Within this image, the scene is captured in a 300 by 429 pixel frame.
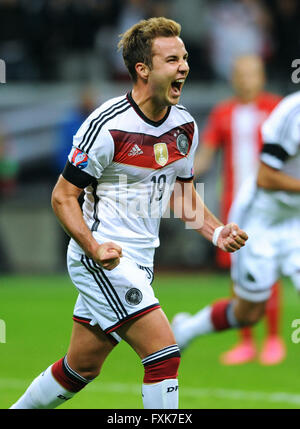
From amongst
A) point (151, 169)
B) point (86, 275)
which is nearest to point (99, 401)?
point (86, 275)

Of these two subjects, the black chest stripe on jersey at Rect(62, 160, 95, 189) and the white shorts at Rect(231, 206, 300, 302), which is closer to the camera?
the black chest stripe on jersey at Rect(62, 160, 95, 189)

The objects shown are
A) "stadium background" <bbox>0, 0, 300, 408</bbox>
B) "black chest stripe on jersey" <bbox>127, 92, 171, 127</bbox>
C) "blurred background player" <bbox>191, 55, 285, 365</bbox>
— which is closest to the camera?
"black chest stripe on jersey" <bbox>127, 92, 171, 127</bbox>

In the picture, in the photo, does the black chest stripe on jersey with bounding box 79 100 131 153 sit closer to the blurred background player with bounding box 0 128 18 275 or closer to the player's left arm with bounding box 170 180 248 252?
the player's left arm with bounding box 170 180 248 252

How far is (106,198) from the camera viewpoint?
4.83 metres

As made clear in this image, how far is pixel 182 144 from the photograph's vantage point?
4.91 metres

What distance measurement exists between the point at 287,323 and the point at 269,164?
4.04m

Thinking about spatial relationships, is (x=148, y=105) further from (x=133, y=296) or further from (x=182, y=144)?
(x=133, y=296)

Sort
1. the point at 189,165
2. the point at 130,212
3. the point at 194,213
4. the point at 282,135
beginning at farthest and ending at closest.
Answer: the point at 282,135 → the point at 194,213 → the point at 189,165 → the point at 130,212

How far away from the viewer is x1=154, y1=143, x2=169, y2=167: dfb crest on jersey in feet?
15.7

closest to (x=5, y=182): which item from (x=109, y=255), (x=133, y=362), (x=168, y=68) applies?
(x=133, y=362)

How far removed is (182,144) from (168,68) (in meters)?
0.46

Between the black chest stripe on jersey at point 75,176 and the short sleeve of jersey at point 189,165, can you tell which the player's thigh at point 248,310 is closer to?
the short sleeve of jersey at point 189,165

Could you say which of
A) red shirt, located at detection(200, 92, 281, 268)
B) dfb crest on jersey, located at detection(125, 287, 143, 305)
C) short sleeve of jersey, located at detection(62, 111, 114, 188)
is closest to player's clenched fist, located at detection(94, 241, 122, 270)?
dfb crest on jersey, located at detection(125, 287, 143, 305)
